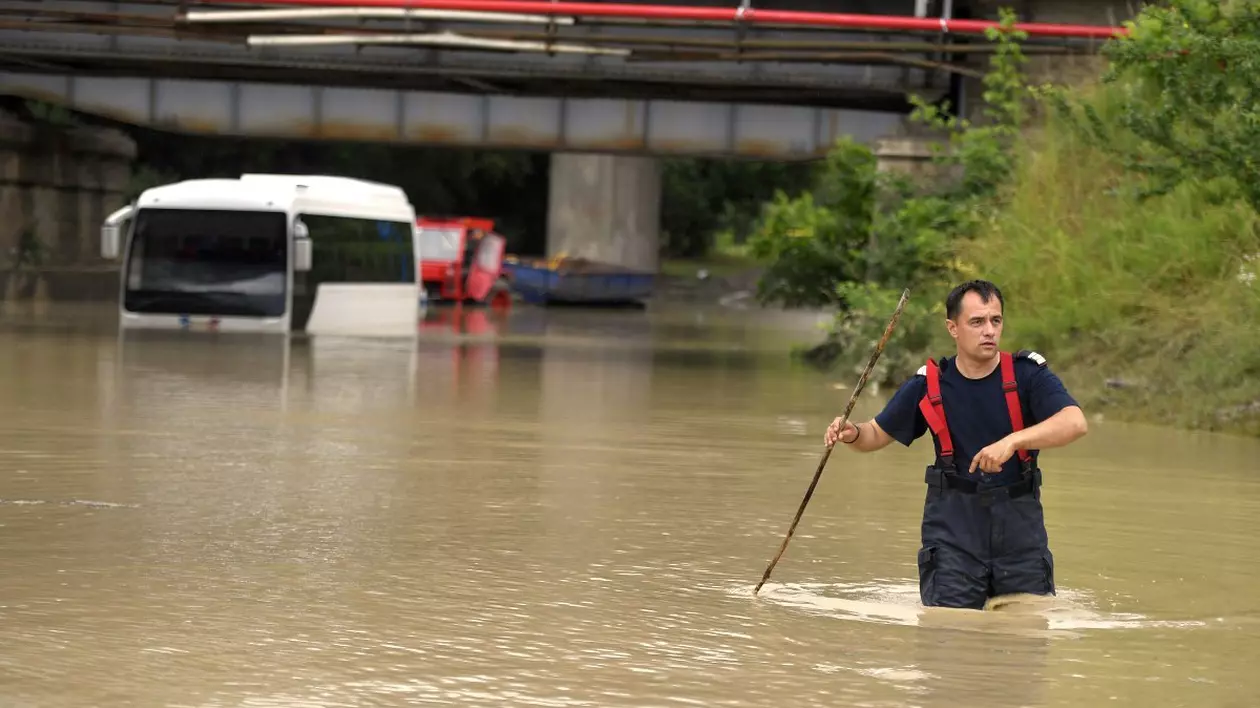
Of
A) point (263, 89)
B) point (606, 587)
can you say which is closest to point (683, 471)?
point (606, 587)

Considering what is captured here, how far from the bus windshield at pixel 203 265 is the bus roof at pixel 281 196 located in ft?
0.57

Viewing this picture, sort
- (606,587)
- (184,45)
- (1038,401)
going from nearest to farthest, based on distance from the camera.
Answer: (1038,401) < (606,587) < (184,45)

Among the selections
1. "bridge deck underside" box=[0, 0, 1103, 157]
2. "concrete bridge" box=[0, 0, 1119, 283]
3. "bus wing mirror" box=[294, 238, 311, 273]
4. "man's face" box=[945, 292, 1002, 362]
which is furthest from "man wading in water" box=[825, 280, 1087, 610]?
"bus wing mirror" box=[294, 238, 311, 273]

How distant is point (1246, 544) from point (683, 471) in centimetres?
425

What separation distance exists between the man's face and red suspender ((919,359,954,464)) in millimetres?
176

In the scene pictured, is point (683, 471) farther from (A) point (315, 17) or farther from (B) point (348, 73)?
(B) point (348, 73)

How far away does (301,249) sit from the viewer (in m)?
35.6

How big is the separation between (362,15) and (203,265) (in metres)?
4.17

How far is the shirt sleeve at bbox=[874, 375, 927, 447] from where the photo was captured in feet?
28.9

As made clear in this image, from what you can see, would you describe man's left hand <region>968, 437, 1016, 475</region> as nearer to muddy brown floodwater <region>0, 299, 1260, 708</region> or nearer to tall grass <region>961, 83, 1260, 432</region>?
Answer: muddy brown floodwater <region>0, 299, 1260, 708</region>

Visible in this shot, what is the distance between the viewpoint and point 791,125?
4156 cm

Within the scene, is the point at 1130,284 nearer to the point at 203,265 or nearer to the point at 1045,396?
the point at 1045,396

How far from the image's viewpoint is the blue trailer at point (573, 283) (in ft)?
206

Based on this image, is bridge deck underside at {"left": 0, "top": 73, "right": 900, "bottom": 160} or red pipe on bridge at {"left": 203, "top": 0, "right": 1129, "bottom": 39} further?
bridge deck underside at {"left": 0, "top": 73, "right": 900, "bottom": 160}
